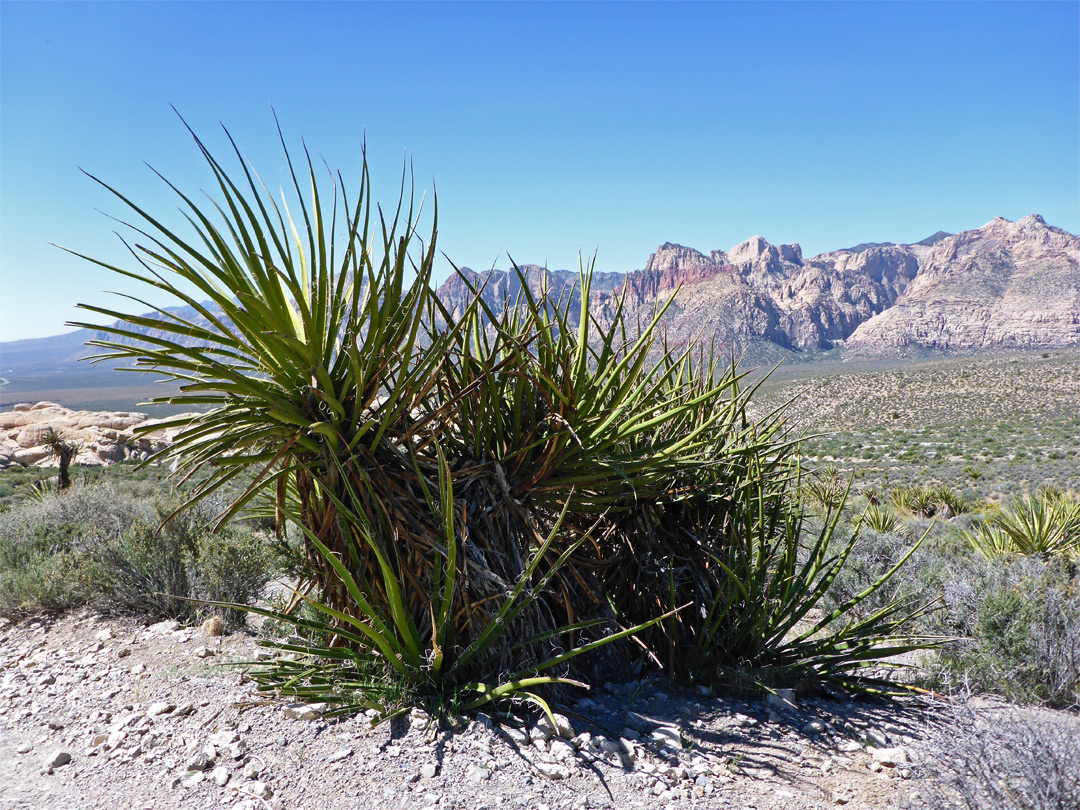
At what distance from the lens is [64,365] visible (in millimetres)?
158500

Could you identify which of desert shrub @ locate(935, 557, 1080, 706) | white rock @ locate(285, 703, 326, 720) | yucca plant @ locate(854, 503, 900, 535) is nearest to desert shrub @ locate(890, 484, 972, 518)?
yucca plant @ locate(854, 503, 900, 535)

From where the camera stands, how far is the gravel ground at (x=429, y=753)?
9.00ft

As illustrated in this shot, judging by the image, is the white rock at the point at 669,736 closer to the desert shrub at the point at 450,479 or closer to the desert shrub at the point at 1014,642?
the desert shrub at the point at 450,479

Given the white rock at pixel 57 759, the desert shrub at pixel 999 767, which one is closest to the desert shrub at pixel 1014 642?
the desert shrub at pixel 999 767

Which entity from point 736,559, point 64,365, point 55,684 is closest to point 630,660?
point 736,559

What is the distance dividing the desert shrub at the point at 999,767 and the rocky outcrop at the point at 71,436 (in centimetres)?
2545

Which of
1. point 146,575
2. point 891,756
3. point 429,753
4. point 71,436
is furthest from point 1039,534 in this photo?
point 71,436

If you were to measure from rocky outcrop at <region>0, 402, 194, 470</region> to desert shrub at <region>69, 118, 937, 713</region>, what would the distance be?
23.3 meters

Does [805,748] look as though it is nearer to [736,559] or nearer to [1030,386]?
[736,559]

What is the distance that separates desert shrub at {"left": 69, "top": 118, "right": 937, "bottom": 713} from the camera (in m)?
3.04

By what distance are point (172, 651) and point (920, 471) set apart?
1028 inches

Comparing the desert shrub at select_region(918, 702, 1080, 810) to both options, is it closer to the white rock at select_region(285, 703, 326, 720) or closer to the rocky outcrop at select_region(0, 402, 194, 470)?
the white rock at select_region(285, 703, 326, 720)

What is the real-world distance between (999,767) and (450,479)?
2.56 metres

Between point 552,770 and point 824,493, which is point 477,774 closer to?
point 552,770
